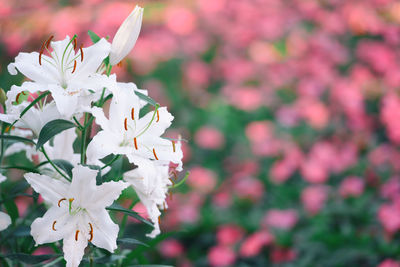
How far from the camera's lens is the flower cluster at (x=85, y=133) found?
74cm

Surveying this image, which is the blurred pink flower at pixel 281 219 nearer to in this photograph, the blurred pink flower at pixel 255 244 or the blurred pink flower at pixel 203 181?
the blurred pink flower at pixel 255 244

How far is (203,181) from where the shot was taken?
7.15 ft

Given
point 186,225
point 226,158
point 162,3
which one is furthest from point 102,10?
point 186,225

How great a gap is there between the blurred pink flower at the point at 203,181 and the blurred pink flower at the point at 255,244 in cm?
40

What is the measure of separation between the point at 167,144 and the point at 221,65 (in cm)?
208

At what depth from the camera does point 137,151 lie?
2.56 ft

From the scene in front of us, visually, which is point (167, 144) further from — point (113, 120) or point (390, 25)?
point (390, 25)

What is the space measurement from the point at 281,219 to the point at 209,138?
2.28ft

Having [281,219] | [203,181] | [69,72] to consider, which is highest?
[69,72]

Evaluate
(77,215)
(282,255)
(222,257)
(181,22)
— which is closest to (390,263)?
(282,255)

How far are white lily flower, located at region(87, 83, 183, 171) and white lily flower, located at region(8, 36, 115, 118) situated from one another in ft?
0.14

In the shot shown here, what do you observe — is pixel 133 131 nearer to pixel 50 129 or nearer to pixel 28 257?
pixel 50 129

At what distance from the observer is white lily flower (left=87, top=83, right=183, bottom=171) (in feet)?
2.51

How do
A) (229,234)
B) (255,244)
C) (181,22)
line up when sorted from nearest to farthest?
(255,244) → (229,234) → (181,22)
